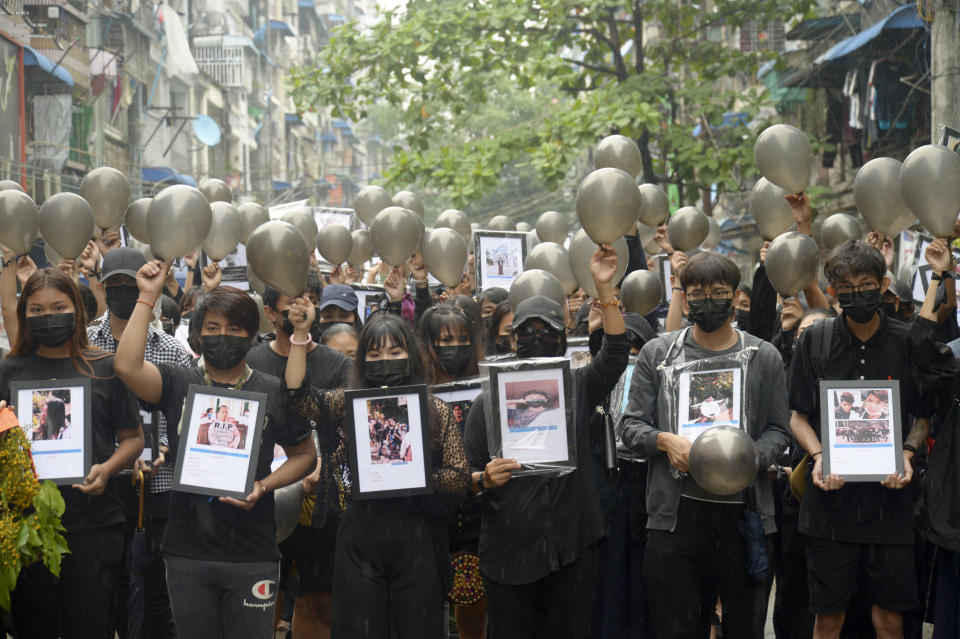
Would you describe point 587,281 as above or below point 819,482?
above

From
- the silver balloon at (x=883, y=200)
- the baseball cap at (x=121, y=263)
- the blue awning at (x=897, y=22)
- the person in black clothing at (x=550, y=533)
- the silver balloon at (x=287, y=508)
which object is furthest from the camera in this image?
the blue awning at (x=897, y=22)

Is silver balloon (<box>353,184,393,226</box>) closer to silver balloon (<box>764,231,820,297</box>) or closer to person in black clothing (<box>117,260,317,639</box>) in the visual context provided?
silver balloon (<box>764,231,820,297</box>)

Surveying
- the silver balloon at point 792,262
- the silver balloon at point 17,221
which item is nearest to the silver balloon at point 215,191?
the silver balloon at point 17,221

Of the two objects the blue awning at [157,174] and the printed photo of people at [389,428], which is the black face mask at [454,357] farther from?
the blue awning at [157,174]

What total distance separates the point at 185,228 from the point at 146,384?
3.07 ft

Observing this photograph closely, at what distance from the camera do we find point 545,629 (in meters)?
4.78

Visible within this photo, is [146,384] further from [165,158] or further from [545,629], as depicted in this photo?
[165,158]

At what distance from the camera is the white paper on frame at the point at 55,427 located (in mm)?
4602

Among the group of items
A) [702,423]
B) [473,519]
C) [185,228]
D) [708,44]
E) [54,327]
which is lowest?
[473,519]

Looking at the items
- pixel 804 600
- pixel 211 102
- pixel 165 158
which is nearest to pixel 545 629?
pixel 804 600

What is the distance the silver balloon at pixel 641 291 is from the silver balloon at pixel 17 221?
3145mm

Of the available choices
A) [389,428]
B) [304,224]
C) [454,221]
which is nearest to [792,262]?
[389,428]

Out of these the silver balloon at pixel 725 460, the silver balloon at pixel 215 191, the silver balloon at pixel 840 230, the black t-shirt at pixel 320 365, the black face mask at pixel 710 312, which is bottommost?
the silver balloon at pixel 725 460

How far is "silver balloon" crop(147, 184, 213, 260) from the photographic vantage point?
523 cm
